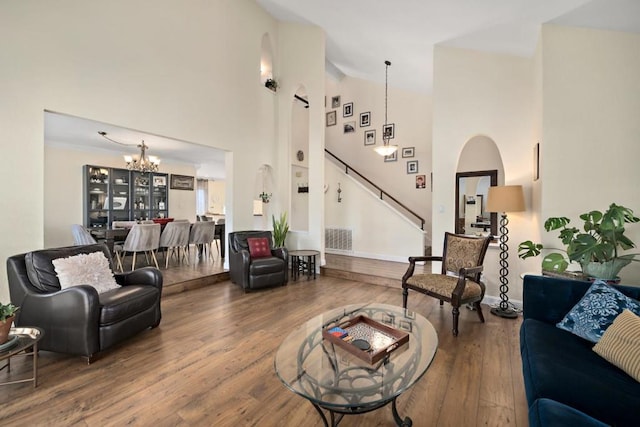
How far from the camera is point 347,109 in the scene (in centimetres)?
778

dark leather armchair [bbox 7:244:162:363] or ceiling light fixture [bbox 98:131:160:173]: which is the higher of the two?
ceiling light fixture [bbox 98:131:160:173]

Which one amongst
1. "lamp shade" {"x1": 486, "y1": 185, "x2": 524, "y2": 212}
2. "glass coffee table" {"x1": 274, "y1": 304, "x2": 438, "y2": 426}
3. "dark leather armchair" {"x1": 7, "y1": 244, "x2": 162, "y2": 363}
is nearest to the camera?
"glass coffee table" {"x1": 274, "y1": 304, "x2": 438, "y2": 426}

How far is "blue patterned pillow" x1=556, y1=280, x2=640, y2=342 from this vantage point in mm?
1720

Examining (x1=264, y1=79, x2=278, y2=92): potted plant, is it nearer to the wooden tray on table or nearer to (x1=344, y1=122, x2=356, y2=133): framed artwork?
(x1=344, y1=122, x2=356, y2=133): framed artwork

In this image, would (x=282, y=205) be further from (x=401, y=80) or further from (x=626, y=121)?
(x=626, y=121)

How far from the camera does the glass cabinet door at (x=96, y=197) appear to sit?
20.3 feet

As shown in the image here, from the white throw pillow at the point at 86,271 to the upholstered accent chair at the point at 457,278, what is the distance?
3.22m

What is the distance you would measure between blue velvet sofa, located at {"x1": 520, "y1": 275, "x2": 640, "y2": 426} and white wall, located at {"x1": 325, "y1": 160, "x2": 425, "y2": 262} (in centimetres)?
371

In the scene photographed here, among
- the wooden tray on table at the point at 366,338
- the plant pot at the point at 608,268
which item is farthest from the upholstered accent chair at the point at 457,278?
the wooden tray on table at the point at 366,338

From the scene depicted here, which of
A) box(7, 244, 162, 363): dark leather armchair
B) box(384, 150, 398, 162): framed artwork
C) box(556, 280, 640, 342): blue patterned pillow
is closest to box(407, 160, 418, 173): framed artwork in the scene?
box(384, 150, 398, 162): framed artwork

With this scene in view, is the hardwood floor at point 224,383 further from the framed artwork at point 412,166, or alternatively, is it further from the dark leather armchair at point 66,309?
the framed artwork at point 412,166

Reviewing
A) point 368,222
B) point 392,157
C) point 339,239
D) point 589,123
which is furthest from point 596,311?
point 392,157

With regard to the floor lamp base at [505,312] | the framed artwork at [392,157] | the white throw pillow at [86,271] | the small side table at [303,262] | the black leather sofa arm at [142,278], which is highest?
the framed artwork at [392,157]

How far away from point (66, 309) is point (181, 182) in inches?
247
